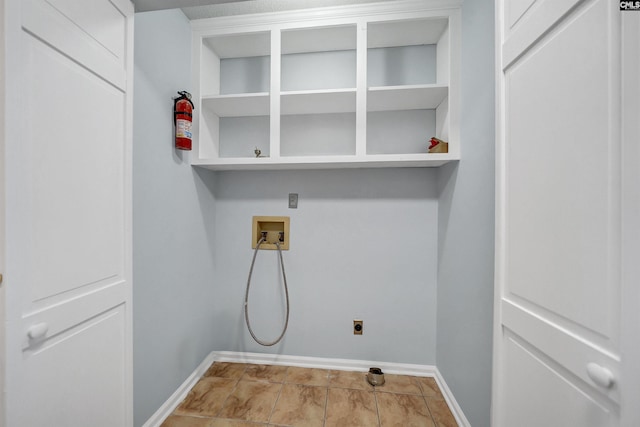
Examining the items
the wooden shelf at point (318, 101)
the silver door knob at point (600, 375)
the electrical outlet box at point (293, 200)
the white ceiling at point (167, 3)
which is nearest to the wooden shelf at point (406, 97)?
the wooden shelf at point (318, 101)

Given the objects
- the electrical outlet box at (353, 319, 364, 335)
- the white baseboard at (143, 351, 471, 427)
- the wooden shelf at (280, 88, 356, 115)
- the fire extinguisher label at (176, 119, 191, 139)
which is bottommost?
the white baseboard at (143, 351, 471, 427)

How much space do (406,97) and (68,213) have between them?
1860 mm

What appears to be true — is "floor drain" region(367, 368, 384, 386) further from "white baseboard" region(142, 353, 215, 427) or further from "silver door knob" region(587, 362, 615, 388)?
"silver door knob" region(587, 362, 615, 388)

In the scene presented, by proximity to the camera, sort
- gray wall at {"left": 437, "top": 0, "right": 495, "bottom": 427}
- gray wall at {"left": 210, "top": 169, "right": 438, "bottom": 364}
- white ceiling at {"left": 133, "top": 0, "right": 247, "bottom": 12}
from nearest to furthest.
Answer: white ceiling at {"left": 133, "top": 0, "right": 247, "bottom": 12}
gray wall at {"left": 437, "top": 0, "right": 495, "bottom": 427}
gray wall at {"left": 210, "top": 169, "right": 438, "bottom": 364}

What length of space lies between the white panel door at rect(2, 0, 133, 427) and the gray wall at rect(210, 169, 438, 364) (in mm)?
1061

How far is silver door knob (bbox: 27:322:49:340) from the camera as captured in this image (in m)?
0.68

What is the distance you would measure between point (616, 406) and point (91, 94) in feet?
5.33

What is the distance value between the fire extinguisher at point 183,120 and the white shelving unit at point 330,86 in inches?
9.6

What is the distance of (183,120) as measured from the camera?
152 cm

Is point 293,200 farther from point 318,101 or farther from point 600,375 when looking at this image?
point 600,375

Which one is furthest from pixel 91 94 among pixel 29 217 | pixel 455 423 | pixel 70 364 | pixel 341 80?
pixel 455 423

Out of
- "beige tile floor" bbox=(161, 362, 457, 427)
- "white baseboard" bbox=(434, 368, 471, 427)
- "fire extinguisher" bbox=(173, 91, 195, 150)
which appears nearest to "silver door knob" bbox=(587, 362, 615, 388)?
"white baseboard" bbox=(434, 368, 471, 427)

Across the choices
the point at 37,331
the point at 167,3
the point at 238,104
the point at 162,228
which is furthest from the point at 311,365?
the point at 167,3

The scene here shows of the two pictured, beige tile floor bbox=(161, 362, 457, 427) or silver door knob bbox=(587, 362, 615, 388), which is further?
beige tile floor bbox=(161, 362, 457, 427)
